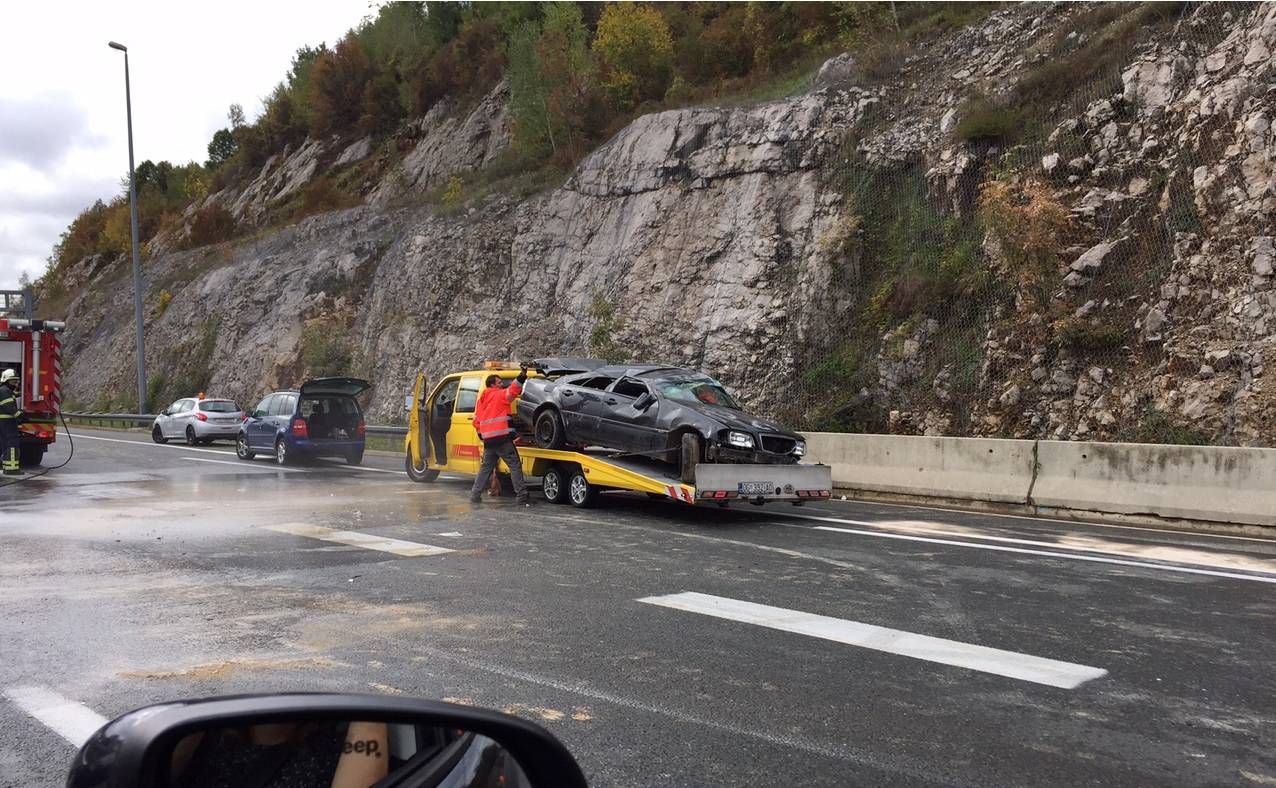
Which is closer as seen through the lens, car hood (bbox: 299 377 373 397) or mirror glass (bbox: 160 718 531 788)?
mirror glass (bbox: 160 718 531 788)

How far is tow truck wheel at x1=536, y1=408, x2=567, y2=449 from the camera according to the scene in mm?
13086

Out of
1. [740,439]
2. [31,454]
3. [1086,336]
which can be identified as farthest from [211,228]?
[740,439]

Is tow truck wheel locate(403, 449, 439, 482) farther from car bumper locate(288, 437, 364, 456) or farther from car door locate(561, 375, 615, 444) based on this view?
car bumper locate(288, 437, 364, 456)

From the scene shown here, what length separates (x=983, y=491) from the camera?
12.8 meters

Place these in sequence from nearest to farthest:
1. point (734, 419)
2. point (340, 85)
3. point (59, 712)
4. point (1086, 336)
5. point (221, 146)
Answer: point (59, 712)
point (734, 419)
point (1086, 336)
point (340, 85)
point (221, 146)

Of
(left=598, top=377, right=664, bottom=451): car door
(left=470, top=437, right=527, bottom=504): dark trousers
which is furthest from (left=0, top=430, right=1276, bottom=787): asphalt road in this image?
(left=470, top=437, right=527, bottom=504): dark trousers

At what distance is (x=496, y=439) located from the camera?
42.7ft

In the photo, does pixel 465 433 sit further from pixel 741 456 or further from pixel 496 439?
pixel 741 456

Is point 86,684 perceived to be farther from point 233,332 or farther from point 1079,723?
point 233,332

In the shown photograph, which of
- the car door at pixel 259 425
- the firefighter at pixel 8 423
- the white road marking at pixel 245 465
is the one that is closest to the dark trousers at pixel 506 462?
the white road marking at pixel 245 465

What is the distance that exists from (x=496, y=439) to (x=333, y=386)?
27.0 feet

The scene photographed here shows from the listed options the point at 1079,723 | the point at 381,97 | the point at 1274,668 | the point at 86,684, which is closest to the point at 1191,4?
the point at 1274,668

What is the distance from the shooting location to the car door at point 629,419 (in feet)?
38.8

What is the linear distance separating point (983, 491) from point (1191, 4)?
13.0m
